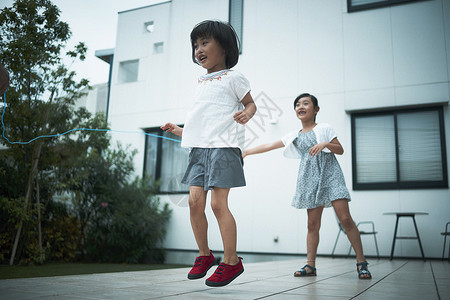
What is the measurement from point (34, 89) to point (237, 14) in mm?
3633

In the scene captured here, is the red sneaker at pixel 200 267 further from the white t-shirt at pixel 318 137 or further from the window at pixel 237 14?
the window at pixel 237 14

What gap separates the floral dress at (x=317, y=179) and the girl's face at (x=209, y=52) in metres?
1.11


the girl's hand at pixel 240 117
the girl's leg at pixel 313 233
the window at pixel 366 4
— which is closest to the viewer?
the girl's hand at pixel 240 117

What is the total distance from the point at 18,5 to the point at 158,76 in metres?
3.69

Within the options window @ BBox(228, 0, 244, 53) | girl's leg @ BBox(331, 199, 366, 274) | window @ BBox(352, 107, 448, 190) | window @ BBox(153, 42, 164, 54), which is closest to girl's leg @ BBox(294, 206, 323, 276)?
girl's leg @ BBox(331, 199, 366, 274)

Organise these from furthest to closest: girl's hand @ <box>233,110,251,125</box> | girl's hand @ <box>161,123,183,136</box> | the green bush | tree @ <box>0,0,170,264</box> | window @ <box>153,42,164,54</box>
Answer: window @ <box>153,42,164,54</box>
the green bush
tree @ <box>0,0,170,264</box>
girl's hand @ <box>161,123,183,136</box>
girl's hand @ <box>233,110,251,125</box>

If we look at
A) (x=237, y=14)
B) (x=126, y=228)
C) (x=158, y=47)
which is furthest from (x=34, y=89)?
(x=237, y=14)

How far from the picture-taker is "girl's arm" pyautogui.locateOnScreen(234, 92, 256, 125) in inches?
70.4

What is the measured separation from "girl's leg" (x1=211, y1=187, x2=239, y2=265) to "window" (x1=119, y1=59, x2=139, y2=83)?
6.08 m

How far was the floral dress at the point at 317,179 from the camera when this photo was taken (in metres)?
2.65

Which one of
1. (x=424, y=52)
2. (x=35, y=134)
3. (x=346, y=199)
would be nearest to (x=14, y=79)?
(x=35, y=134)

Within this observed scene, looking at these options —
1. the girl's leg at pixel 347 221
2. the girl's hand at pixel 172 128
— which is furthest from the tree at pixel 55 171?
the girl's leg at pixel 347 221

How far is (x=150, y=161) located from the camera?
23.0ft

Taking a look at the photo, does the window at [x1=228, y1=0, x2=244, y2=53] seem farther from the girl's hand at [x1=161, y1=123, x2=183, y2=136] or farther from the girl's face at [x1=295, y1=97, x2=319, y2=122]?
the girl's hand at [x1=161, y1=123, x2=183, y2=136]
